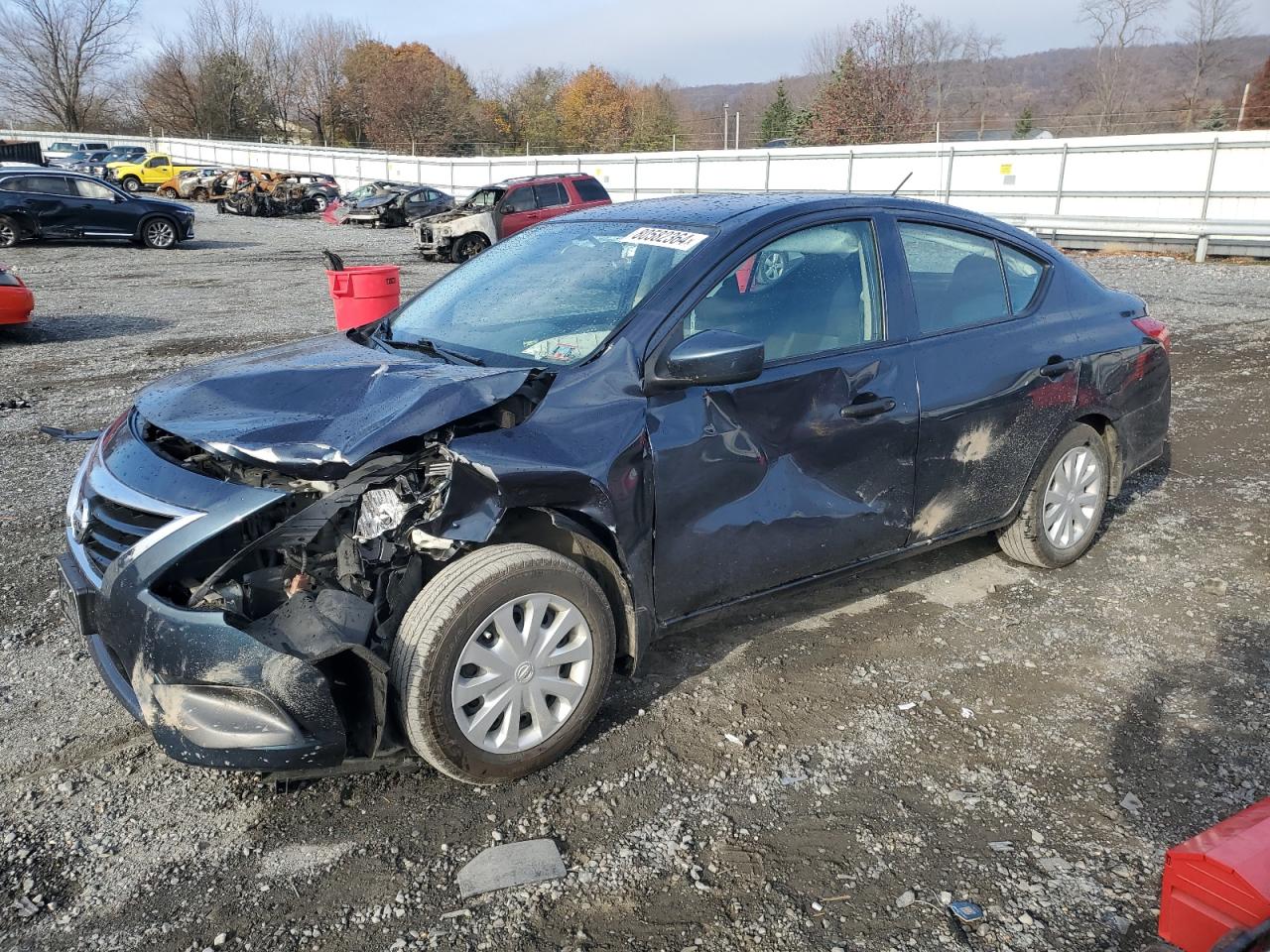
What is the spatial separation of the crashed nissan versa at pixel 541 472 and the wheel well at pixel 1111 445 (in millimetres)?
607

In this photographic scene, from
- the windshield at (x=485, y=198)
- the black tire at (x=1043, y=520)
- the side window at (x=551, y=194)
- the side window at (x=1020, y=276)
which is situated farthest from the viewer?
the windshield at (x=485, y=198)

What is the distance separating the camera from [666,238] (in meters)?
3.62

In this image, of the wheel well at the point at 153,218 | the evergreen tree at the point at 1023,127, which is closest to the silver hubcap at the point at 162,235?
the wheel well at the point at 153,218

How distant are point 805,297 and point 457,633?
183 centimetres

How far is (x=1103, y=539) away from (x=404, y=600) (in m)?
3.86

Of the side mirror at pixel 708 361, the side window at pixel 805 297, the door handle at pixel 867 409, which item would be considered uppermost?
the side window at pixel 805 297

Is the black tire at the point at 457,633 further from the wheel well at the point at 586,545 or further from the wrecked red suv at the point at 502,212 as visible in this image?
the wrecked red suv at the point at 502,212

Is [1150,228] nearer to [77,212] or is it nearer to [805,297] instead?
[805,297]

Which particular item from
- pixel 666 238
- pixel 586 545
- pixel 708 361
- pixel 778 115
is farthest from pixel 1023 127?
pixel 586 545

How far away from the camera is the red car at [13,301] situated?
1031cm

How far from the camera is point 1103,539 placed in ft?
16.6

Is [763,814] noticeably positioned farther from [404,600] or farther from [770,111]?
[770,111]

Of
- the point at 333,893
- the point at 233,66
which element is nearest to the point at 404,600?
the point at 333,893

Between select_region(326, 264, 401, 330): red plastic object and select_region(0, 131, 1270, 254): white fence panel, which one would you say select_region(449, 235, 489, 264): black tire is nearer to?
select_region(0, 131, 1270, 254): white fence panel
